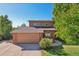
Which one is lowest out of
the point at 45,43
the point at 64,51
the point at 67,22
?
the point at 64,51

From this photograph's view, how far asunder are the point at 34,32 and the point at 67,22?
60cm

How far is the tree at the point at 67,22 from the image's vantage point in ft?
28.8

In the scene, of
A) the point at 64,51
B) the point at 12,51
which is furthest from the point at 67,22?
the point at 12,51

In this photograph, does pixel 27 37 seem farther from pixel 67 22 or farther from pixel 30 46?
pixel 67 22

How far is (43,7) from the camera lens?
875 cm

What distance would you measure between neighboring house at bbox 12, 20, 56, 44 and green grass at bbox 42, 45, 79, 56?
24 centimetres

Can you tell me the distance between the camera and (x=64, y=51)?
8.83 m

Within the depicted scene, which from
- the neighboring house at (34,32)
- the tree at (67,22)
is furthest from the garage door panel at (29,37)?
the tree at (67,22)

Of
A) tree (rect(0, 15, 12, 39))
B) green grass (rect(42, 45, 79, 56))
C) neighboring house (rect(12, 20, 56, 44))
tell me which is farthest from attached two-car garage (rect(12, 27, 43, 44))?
green grass (rect(42, 45, 79, 56))

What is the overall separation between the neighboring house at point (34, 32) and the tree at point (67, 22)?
0.41ft

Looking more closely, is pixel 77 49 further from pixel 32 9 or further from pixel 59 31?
pixel 32 9

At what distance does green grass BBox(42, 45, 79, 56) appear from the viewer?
28.8ft

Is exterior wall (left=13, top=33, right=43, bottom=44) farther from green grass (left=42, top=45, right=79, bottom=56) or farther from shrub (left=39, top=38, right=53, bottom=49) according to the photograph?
green grass (left=42, top=45, right=79, bottom=56)

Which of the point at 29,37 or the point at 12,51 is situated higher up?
the point at 29,37
